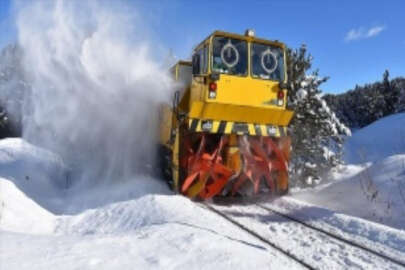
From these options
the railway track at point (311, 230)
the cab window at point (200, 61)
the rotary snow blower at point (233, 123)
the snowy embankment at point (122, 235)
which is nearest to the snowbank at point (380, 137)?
the rotary snow blower at point (233, 123)

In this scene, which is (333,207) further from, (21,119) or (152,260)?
(21,119)

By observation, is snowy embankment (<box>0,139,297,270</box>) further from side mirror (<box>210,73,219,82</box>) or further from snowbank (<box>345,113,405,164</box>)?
snowbank (<box>345,113,405,164</box>)

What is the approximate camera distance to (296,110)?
11.4 metres

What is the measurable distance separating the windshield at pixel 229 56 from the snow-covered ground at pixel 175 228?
2.80 metres

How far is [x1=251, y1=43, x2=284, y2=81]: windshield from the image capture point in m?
8.06

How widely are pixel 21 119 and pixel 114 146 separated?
28601 millimetres

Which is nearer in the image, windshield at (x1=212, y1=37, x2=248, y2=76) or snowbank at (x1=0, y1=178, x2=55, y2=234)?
snowbank at (x1=0, y1=178, x2=55, y2=234)

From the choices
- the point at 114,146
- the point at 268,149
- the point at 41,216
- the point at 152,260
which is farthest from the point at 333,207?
the point at 114,146

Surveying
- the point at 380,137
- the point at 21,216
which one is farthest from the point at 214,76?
the point at 380,137

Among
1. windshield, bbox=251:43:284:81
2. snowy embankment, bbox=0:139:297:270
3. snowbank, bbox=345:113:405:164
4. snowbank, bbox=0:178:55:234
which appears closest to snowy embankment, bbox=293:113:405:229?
windshield, bbox=251:43:284:81

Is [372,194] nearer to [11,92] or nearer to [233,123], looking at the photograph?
[233,123]

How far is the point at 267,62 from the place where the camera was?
26.9 ft

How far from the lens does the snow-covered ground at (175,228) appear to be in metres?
3.84

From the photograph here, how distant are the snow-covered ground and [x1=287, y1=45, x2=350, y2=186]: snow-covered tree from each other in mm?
1493
